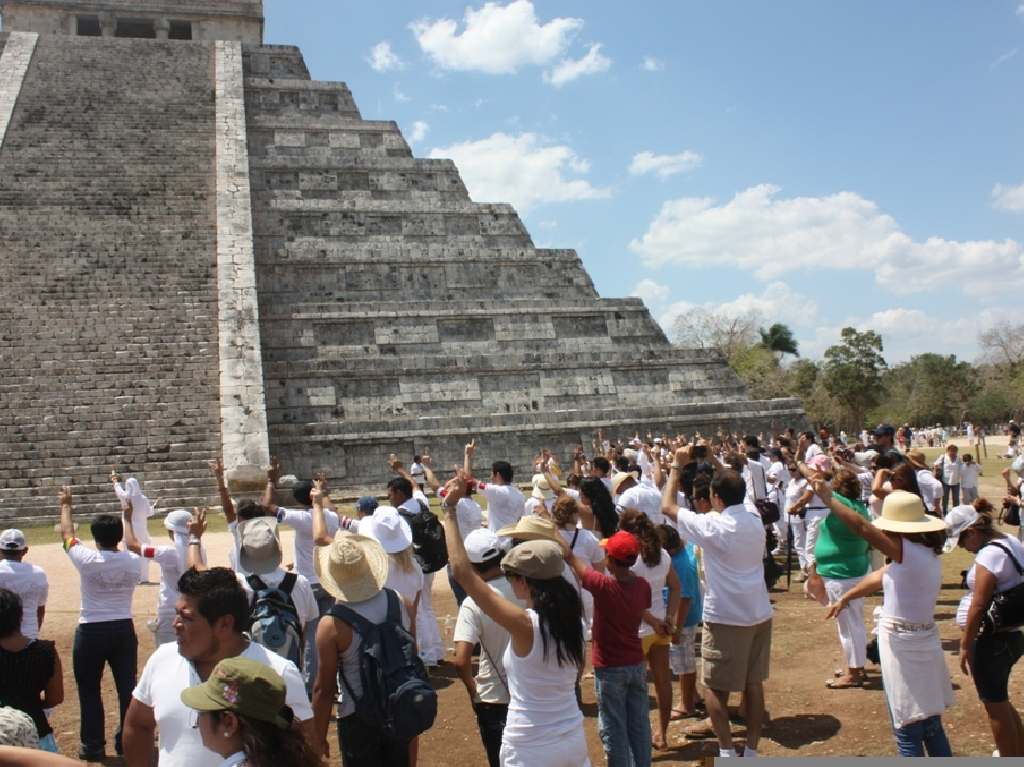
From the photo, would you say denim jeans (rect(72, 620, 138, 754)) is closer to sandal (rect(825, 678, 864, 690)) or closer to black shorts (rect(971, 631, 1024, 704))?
sandal (rect(825, 678, 864, 690))

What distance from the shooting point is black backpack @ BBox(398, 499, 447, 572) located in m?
8.05

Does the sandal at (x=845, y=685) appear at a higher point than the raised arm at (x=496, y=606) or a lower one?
lower

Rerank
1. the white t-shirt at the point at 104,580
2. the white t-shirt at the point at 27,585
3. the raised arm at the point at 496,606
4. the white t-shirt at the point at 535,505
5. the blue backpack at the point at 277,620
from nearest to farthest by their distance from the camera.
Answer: the raised arm at the point at 496,606, the blue backpack at the point at 277,620, the white t-shirt at the point at 27,585, the white t-shirt at the point at 104,580, the white t-shirt at the point at 535,505

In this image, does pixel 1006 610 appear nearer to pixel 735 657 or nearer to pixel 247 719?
pixel 735 657

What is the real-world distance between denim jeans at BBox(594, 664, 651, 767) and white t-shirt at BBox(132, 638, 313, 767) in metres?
2.06

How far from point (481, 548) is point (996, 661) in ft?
9.69

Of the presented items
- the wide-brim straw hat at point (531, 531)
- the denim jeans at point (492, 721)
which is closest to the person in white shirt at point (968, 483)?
the wide-brim straw hat at point (531, 531)

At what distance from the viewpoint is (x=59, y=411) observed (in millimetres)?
19188

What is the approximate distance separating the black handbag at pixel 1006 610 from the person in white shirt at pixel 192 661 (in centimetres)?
378

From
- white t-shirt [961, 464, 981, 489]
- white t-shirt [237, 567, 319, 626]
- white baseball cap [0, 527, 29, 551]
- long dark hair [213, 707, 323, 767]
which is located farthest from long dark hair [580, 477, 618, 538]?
white t-shirt [961, 464, 981, 489]

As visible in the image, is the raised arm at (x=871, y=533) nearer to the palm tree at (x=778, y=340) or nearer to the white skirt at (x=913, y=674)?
the white skirt at (x=913, y=674)

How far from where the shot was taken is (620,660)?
5.38 m

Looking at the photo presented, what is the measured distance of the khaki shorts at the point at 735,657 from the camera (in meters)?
6.04

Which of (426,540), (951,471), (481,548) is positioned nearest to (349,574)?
(481,548)
